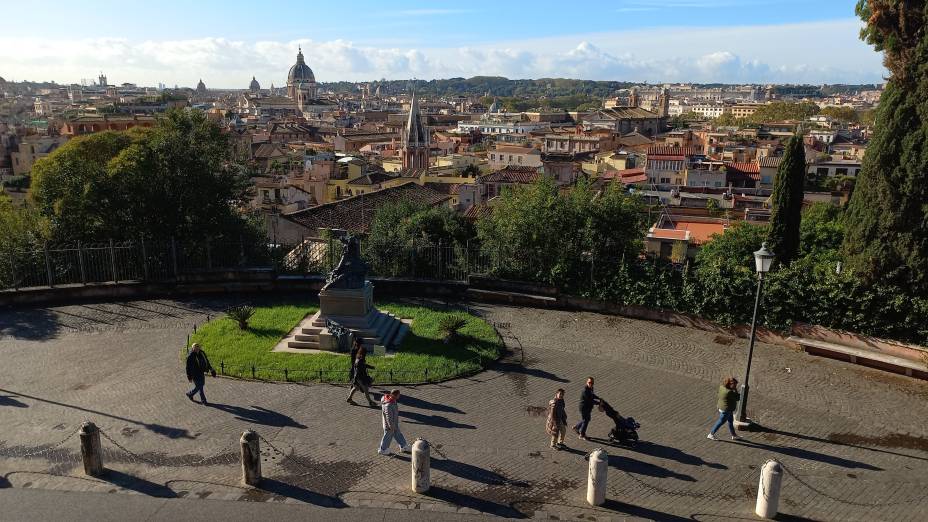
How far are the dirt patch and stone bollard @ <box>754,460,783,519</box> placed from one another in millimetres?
3015

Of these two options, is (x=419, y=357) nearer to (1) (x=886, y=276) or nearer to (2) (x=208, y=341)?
(2) (x=208, y=341)

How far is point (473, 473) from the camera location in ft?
32.4

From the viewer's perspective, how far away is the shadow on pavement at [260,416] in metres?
11.3

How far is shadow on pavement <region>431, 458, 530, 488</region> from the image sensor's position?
9.67 metres

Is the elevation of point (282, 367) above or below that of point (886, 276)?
below

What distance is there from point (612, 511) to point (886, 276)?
1015 cm

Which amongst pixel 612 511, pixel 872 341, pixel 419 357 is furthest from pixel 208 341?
pixel 872 341

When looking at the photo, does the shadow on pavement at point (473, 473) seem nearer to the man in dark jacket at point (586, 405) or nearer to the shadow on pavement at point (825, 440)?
the man in dark jacket at point (586, 405)

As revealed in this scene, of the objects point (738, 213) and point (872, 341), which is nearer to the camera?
point (872, 341)

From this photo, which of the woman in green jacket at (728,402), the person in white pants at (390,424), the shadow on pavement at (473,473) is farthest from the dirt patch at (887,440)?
the person in white pants at (390,424)

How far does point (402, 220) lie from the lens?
86.5ft

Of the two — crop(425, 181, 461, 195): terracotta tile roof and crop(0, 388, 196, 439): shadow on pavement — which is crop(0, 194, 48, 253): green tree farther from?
crop(425, 181, 461, 195): terracotta tile roof

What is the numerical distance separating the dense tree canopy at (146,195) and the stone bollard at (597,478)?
1475 cm

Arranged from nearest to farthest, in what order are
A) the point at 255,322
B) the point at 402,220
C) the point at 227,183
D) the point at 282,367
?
1. the point at 282,367
2. the point at 255,322
3. the point at 227,183
4. the point at 402,220
